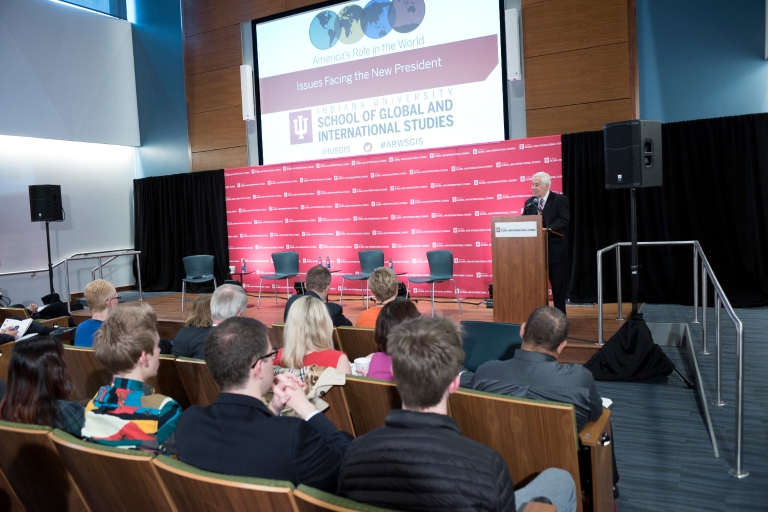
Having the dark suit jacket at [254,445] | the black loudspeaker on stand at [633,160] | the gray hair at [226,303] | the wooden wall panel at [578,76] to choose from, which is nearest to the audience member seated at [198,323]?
the gray hair at [226,303]

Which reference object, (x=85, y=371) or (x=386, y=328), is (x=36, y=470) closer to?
(x=386, y=328)

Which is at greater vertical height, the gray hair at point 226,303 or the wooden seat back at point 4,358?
the gray hair at point 226,303

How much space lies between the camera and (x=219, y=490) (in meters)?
1.30

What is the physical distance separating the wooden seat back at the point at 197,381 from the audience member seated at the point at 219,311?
30cm

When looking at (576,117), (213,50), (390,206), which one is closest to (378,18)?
(390,206)

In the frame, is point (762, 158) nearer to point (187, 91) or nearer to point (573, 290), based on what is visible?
point (573, 290)

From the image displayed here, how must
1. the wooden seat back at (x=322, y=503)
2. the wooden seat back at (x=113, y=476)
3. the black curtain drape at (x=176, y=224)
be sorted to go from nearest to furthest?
the wooden seat back at (x=322, y=503)
the wooden seat back at (x=113, y=476)
the black curtain drape at (x=176, y=224)

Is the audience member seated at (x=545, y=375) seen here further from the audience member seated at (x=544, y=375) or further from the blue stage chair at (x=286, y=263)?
the blue stage chair at (x=286, y=263)

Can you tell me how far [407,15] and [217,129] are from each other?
168 inches

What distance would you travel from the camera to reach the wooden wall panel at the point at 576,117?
7.41 m

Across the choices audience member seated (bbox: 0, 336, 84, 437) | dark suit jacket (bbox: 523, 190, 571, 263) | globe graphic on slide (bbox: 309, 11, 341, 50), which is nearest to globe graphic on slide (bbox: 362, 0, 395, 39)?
globe graphic on slide (bbox: 309, 11, 341, 50)

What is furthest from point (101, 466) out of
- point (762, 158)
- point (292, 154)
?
point (292, 154)

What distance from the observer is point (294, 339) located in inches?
105

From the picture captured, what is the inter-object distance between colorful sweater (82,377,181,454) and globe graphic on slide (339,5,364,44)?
7965 mm
